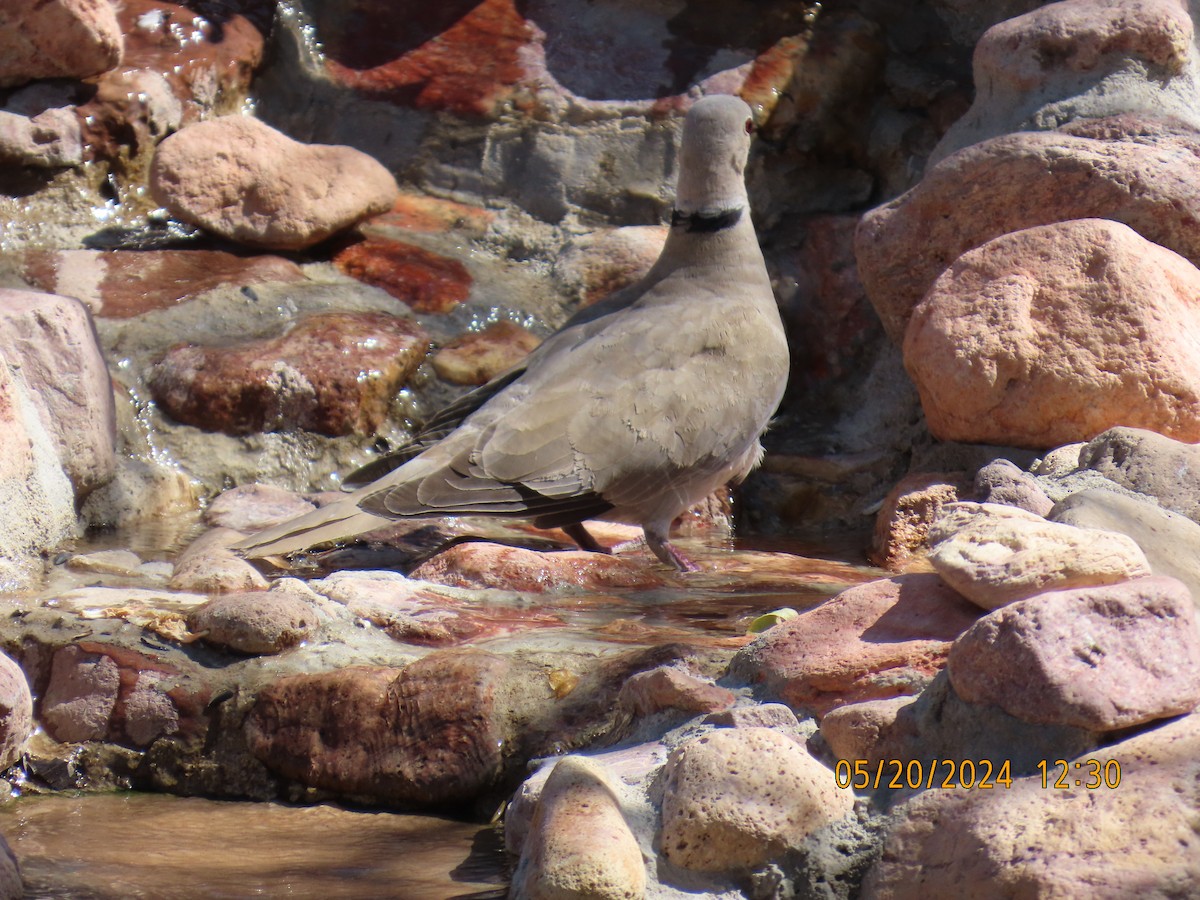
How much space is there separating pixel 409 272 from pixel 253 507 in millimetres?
1514

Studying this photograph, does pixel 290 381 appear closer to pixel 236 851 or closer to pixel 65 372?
pixel 65 372

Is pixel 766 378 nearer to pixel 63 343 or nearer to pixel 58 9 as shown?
pixel 63 343

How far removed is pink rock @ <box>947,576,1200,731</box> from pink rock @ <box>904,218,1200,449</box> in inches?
81.8

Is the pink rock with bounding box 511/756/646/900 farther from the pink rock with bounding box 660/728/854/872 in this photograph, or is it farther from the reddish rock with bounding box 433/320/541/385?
the reddish rock with bounding box 433/320/541/385

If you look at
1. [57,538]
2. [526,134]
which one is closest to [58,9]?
[526,134]

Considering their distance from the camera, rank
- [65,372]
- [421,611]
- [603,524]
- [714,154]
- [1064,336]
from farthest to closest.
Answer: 1. [603,524]
2. [714,154]
3. [65,372]
4. [1064,336]
5. [421,611]

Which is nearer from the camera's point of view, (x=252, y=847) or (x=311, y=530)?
(x=252, y=847)

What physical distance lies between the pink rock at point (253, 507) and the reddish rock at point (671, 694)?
1.97 metres

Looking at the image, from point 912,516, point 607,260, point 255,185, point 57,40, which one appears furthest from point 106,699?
point 57,40

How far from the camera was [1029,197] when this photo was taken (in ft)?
15.4

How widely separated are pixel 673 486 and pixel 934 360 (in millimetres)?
843

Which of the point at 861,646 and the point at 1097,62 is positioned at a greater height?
the point at 1097,62

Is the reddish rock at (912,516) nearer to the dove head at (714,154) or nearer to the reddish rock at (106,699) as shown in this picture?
the dove head at (714,154)

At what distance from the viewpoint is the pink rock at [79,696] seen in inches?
114
